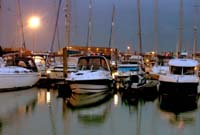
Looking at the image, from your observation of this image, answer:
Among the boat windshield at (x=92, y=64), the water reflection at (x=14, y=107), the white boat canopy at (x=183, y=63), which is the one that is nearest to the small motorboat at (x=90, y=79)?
the boat windshield at (x=92, y=64)

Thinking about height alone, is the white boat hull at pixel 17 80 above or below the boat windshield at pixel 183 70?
below

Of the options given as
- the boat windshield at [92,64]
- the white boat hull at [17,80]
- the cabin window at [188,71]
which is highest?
the boat windshield at [92,64]

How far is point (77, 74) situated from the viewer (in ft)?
113

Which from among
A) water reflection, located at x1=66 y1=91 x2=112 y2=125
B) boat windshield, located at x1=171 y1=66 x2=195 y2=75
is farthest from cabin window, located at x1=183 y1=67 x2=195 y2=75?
water reflection, located at x1=66 y1=91 x2=112 y2=125

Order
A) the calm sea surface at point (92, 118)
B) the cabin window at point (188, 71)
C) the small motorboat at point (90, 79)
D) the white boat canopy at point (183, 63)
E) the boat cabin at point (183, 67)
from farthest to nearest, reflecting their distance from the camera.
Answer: the white boat canopy at point (183, 63), the boat cabin at point (183, 67), the cabin window at point (188, 71), the small motorboat at point (90, 79), the calm sea surface at point (92, 118)

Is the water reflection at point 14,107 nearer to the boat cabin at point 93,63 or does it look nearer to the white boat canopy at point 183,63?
the boat cabin at point 93,63

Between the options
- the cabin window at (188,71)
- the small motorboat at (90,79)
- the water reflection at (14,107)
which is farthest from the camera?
the cabin window at (188,71)

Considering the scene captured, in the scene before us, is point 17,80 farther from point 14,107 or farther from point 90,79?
point 14,107

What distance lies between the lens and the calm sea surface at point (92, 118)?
1922cm

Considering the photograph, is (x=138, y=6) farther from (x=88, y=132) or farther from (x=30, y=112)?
(x=88, y=132)

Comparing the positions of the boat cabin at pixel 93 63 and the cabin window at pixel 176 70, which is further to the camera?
the boat cabin at pixel 93 63

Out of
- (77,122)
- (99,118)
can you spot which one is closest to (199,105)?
(99,118)

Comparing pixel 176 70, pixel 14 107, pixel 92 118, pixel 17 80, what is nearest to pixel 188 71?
pixel 176 70

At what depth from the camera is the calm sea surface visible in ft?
63.1
